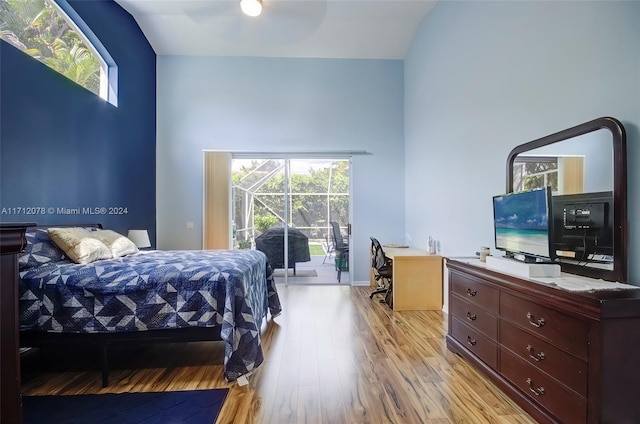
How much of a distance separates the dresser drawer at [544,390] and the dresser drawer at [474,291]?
0.99ft

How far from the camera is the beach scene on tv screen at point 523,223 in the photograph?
1804 mm

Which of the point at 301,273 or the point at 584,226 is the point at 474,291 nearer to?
the point at 584,226

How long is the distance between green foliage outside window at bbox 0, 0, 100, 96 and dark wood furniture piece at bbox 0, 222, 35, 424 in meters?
2.47

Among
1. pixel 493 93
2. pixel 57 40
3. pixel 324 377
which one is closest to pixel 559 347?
pixel 324 377

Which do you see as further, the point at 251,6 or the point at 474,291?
the point at 251,6

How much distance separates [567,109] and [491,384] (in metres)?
1.95

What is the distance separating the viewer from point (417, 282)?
3.76 meters

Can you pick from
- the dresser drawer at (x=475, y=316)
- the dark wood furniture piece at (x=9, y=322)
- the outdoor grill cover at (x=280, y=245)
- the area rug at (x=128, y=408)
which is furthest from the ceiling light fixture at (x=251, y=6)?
the area rug at (x=128, y=408)

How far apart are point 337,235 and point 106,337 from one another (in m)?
3.70

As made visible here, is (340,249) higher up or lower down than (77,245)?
lower down

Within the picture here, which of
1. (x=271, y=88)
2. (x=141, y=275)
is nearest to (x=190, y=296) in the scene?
(x=141, y=275)

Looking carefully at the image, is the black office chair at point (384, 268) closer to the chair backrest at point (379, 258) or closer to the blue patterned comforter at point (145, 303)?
the chair backrest at point (379, 258)

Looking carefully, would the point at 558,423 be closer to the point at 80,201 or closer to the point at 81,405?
the point at 81,405

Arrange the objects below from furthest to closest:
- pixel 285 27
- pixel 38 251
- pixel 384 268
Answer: pixel 285 27
pixel 384 268
pixel 38 251
